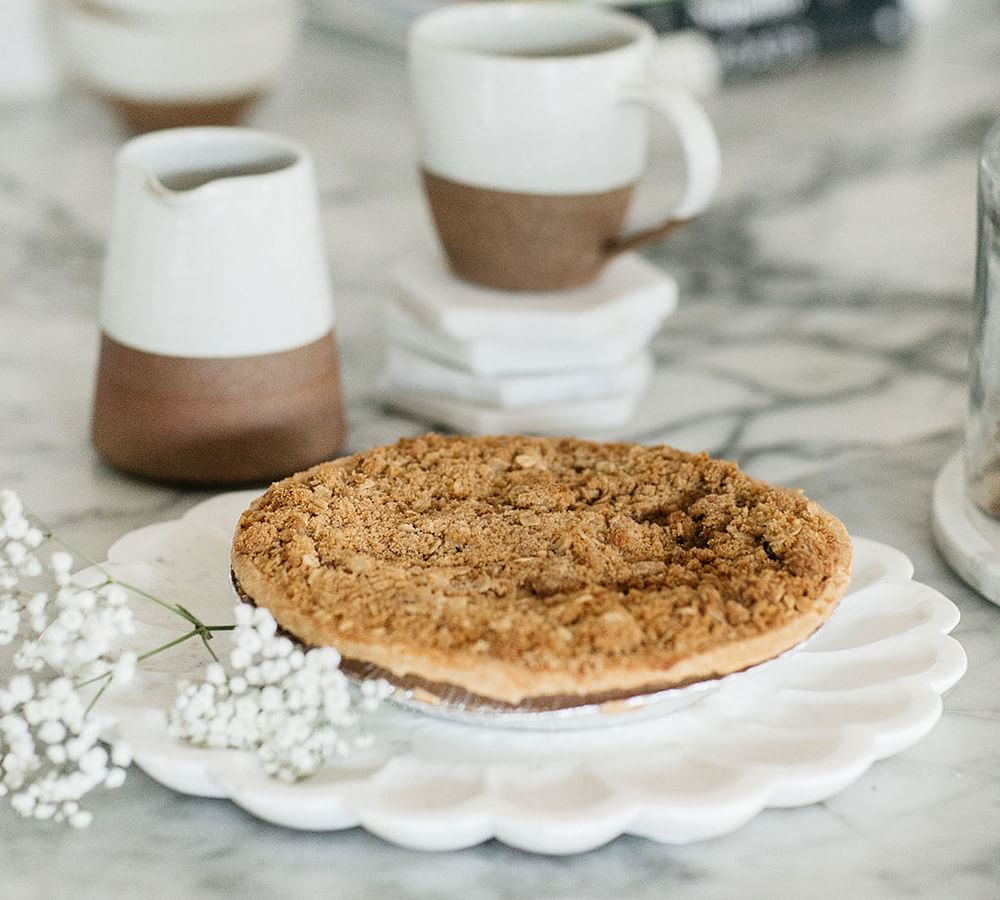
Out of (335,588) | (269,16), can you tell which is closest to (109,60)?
(269,16)

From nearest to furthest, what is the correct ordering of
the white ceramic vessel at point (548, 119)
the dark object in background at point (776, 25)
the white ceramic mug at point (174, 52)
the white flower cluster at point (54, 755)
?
the white flower cluster at point (54, 755)
the white ceramic vessel at point (548, 119)
the white ceramic mug at point (174, 52)
the dark object in background at point (776, 25)

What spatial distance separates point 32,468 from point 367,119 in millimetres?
715

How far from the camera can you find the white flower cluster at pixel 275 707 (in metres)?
0.56

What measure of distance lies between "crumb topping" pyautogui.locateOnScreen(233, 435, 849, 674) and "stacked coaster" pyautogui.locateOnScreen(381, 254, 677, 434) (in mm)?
152

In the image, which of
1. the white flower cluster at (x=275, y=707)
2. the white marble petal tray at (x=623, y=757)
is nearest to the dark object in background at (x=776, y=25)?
the white marble petal tray at (x=623, y=757)

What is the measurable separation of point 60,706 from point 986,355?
51 cm

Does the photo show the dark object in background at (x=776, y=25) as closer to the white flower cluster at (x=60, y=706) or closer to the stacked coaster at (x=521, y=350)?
the stacked coaster at (x=521, y=350)

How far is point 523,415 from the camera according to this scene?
0.92 meters

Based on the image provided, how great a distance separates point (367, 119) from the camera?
1492 millimetres

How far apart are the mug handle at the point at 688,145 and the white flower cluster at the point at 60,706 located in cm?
45

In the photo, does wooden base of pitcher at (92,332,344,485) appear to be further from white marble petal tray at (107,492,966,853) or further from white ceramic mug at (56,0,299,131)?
white ceramic mug at (56,0,299,131)

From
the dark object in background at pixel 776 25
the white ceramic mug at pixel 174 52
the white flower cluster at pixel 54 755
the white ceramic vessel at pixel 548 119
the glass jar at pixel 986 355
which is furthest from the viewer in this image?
the dark object in background at pixel 776 25

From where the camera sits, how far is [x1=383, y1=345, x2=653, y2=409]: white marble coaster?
93 cm

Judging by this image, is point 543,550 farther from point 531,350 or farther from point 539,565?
point 531,350
